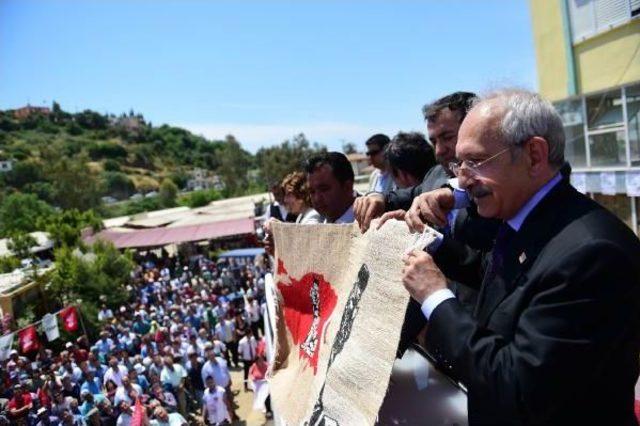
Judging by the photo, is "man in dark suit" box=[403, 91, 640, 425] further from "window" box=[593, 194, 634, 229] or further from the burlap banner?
"window" box=[593, 194, 634, 229]

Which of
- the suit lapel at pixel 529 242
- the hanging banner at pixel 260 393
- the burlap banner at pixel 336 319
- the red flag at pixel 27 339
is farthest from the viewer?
the red flag at pixel 27 339

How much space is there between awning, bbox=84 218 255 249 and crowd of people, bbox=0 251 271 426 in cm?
998

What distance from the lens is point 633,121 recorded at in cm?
1159

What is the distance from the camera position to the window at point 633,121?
37.3 feet

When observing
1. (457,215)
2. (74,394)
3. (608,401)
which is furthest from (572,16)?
(74,394)

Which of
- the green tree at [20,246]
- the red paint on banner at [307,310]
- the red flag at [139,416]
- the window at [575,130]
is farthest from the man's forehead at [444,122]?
the green tree at [20,246]

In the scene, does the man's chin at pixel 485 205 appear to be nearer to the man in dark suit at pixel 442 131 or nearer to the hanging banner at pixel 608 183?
the man in dark suit at pixel 442 131

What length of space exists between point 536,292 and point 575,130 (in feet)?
45.2

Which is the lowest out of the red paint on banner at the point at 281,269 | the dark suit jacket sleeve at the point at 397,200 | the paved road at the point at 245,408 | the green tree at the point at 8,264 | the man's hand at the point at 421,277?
the paved road at the point at 245,408

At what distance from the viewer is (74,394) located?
1147 cm

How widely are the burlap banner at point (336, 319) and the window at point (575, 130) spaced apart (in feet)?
40.9

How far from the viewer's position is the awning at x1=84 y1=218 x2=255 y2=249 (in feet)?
94.5

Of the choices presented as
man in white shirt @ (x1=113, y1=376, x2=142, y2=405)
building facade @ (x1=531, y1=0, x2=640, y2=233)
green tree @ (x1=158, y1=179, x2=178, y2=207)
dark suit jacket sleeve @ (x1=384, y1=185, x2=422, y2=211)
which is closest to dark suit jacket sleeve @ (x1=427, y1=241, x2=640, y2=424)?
dark suit jacket sleeve @ (x1=384, y1=185, x2=422, y2=211)

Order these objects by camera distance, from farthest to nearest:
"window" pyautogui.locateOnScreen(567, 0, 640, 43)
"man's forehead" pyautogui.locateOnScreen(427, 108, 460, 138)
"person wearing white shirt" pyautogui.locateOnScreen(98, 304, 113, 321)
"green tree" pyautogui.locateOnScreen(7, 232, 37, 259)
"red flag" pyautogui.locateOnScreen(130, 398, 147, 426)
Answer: "green tree" pyautogui.locateOnScreen(7, 232, 37, 259) < "person wearing white shirt" pyautogui.locateOnScreen(98, 304, 113, 321) < "window" pyautogui.locateOnScreen(567, 0, 640, 43) < "red flag" pyautogui.locateOnScreen(130, 398, 147, 426) < "man's forehead" pyautogui.locateOnScreen(427, 108, 460, 138)
